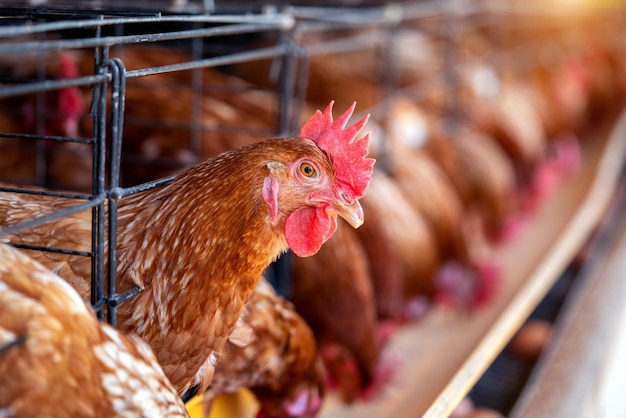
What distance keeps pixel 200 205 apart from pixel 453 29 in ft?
8.23

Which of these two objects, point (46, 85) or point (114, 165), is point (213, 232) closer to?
point (114, 165)

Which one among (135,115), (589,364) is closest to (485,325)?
(589,364)

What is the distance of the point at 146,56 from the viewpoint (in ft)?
7.58

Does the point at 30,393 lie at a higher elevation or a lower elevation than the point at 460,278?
higher

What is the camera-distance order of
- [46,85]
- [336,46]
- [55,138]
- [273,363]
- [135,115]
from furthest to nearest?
A: [336,46] → [135,115] → [273,363] → [55,138] → [46,85]

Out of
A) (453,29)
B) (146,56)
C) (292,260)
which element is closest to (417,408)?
(292,260)

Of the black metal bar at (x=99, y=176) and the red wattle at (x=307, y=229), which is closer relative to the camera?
the black metal bar at (x=99, y=176)

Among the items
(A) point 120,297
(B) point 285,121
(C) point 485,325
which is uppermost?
(B) point 285,121

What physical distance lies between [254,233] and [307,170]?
0.12 metres

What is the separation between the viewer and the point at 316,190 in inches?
41.9

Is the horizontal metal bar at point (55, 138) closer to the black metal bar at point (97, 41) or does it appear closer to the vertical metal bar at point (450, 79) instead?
the black metal bar at point (97, 41)

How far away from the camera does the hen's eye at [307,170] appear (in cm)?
106

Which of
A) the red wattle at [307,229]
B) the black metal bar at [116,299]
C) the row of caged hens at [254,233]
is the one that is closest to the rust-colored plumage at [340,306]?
the row of caged hens at [254,233]

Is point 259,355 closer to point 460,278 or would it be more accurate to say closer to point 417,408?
point 417,408
